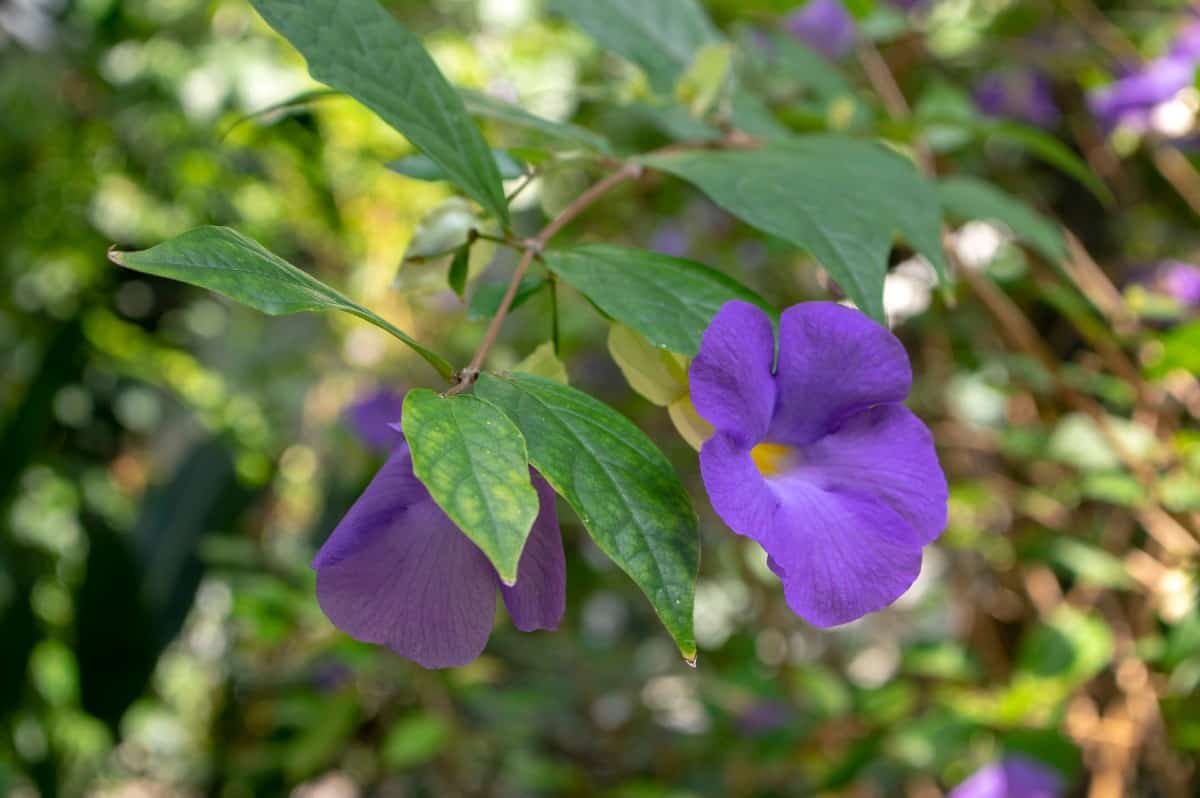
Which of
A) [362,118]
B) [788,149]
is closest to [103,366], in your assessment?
[362,118]

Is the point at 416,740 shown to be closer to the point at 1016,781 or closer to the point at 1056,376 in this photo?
the point at 1016,781

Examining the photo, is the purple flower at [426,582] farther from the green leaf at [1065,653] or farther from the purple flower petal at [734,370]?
the green leaf at [1065,653]

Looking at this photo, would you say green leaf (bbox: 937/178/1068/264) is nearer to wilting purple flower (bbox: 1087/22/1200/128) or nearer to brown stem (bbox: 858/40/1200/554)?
brown stem (bbox: 858/40/1200/554)

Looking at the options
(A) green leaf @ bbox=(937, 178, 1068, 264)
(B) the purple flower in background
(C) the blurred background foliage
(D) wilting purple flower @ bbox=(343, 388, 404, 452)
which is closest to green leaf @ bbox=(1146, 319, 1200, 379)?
(C) the blurred background foliage

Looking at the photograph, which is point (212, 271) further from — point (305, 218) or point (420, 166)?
point (305, 218)

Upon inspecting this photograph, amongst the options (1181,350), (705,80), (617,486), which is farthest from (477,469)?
(1181,350)

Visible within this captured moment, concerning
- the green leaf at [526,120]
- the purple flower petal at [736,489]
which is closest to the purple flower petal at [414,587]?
the purple flower petal at [736,489]
